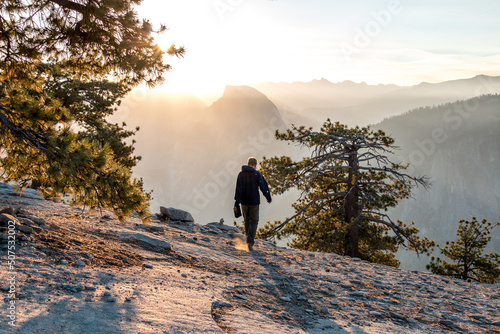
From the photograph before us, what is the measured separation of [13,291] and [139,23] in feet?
17.4

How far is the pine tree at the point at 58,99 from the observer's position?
5.47 m

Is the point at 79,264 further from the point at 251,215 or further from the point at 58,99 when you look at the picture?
the point at 251,215

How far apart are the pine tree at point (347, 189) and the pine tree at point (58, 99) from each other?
1043cm

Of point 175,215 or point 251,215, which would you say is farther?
point 175,215

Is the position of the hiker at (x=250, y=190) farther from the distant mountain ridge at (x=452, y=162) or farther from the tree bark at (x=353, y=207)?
the distant mountain ridge at (x=452, y=162)

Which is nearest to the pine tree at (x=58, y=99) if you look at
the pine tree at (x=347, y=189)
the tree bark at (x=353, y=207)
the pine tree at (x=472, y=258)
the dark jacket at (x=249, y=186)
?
the dark jacket at (x=249, y=186)

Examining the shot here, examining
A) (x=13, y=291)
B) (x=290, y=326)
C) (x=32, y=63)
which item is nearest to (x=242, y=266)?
(x=290, y=326)

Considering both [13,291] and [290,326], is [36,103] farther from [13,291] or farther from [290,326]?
[290,326]

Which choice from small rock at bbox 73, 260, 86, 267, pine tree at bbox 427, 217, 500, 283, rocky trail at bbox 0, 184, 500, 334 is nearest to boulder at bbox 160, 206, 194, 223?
rocky trail at bbox 0, 184, 500, 334

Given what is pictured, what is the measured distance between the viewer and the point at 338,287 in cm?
766

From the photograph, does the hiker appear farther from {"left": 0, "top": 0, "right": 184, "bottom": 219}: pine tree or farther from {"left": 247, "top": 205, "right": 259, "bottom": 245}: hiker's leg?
{"left": 0, "top": 0, "right": 184, "bottom": 219}: pine tree

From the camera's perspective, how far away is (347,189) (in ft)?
57.6

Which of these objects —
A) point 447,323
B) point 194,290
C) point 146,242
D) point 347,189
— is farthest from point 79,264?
point 347,189

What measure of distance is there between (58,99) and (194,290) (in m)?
4.25
